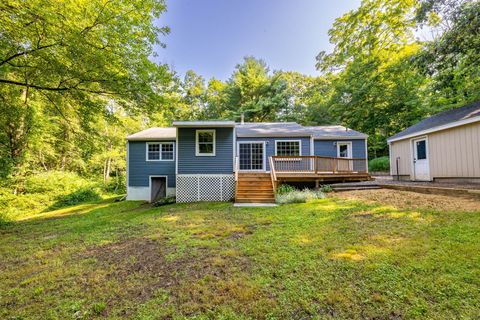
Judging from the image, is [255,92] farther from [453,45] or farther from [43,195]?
[43,195]

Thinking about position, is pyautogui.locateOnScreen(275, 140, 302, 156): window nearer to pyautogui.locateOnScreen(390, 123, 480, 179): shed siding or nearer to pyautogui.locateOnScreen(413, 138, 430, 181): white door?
pyautogui.locateOnScreen(413, 138, 430, 181): white door

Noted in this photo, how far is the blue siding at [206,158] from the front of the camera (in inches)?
386

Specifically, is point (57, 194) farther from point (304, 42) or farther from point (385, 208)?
point (304, 42)

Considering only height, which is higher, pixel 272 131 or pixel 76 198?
pixel 272 131

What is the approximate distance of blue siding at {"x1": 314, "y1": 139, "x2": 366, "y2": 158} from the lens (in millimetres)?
13365

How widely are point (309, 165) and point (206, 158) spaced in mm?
5468

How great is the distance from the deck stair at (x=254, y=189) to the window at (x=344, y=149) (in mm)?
6237

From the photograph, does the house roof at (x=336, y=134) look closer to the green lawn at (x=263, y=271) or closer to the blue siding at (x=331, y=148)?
the blue siding at (x=331, y=148)

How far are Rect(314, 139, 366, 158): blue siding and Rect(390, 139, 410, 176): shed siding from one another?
1714 millimetres

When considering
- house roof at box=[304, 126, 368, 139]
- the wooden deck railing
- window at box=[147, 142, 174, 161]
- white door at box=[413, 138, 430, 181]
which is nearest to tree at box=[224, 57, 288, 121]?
house roof at box=[304, 126, 368, 139]

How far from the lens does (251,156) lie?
1237 cm

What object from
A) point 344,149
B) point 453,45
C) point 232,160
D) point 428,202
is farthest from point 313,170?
point 453,45

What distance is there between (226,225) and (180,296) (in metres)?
2.93

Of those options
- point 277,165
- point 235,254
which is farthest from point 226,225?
point 277,165
